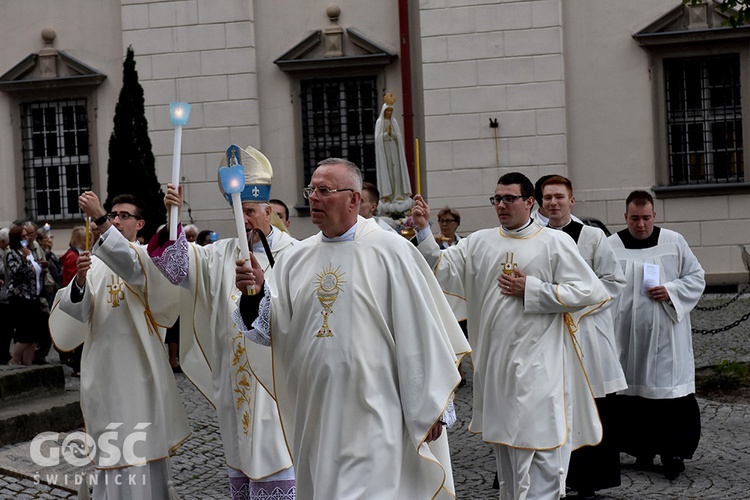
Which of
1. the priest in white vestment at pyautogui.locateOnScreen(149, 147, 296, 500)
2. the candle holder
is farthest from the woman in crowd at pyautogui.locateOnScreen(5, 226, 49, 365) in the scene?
the candle holder

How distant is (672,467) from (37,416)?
430cm

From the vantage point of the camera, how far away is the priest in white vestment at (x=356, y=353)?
16.0 feet

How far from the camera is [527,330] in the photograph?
661 cm

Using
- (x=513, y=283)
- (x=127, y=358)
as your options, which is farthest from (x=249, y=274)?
(x=513, y=283)

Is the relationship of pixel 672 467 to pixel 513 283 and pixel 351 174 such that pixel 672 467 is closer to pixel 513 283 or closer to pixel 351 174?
pixel 513 283

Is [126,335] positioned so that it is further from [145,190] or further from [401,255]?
[145,190]

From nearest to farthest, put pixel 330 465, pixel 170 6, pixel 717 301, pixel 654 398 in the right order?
pixel 330 465, pixel 654 398, pixel 717 301, pixel 170 6

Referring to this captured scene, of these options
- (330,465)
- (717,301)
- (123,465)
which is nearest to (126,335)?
(123,465)

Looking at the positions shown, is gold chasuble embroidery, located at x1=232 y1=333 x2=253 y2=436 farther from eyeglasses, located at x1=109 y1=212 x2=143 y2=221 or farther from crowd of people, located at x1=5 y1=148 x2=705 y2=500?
eyeglasses, located at x1=109 y1=212 x2=143 y2=221

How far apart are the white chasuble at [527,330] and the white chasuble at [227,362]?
1.22 meters

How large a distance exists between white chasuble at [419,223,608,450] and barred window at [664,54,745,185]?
11097mm

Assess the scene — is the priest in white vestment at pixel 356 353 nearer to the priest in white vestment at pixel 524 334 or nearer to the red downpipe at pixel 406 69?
the priest in white vestment at pixel 524 334

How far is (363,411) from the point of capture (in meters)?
4.89

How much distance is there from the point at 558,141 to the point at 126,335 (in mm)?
11904
